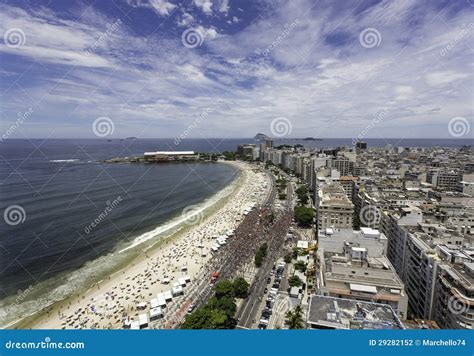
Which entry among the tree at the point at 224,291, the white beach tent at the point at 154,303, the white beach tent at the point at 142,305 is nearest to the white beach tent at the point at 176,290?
the white beach tent at the point at 154,303

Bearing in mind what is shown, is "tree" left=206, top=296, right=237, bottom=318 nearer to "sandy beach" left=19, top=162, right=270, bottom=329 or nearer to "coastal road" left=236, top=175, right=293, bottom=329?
"coastal road" left=236, top=175, right=293, bottom=329

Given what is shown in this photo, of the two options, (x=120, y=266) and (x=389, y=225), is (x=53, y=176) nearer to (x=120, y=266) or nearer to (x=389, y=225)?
(x=120, y=266)

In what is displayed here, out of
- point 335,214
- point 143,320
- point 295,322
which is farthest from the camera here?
point 335,214

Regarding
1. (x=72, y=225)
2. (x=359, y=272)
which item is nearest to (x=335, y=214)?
(x=359, y=272)

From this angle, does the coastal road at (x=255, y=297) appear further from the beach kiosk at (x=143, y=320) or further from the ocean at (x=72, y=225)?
the ocean at (x=72, y=225)

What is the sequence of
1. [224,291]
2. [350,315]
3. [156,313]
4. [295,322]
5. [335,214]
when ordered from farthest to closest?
[335,214]
[224,291]
[156,313]
[295,322]
[350,315]

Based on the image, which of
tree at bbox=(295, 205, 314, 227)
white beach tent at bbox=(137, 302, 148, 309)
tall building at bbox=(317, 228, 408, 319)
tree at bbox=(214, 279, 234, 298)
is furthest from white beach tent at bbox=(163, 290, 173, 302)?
tree at bbox=(295, 205, 314, 227)

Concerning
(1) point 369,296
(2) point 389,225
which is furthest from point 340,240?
(2) point 389,225

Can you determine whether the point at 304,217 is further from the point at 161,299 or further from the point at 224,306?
the point at 161,299
